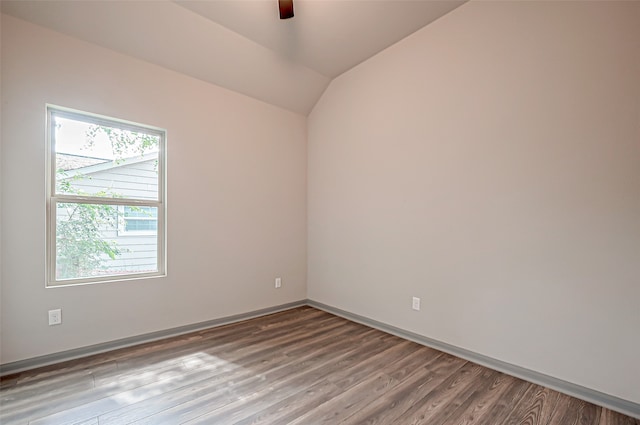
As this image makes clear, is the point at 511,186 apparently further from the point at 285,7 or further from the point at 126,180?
the point at 126,180

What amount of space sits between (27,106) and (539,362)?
170 inches

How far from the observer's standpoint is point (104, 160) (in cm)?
272

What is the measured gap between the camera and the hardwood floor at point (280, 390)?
177 centimetres

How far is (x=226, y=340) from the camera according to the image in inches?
114

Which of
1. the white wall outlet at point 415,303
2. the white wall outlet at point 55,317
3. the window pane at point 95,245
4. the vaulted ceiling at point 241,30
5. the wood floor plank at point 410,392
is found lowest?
the wood floor plank at point 410,392

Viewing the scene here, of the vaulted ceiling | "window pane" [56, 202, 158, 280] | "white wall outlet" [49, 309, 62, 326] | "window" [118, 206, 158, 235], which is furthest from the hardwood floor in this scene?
the vaulted ceiling

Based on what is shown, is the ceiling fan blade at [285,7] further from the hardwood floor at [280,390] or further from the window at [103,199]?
the hardwood floor at [280,390]

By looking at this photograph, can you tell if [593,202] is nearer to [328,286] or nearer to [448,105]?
[448,105]

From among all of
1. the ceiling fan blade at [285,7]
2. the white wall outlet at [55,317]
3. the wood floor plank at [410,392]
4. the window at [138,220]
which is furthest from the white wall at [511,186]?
the white wall outlet at [55,317]

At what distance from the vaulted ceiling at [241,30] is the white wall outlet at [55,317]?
2.26 m

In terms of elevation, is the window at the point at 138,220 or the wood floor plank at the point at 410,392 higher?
the window at the point at 138,220

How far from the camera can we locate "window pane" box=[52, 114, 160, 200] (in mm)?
2512

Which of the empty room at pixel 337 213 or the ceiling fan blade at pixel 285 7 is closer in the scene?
the empty room at pixel 337 213

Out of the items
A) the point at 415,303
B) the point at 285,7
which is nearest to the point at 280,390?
the point at 415,303
